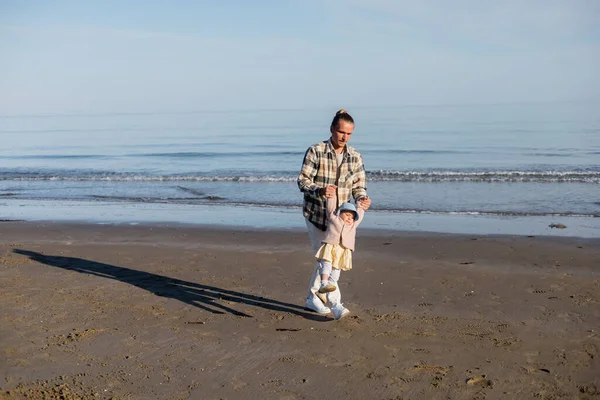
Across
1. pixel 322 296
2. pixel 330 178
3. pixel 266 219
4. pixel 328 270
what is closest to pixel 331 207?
pixel 330 178

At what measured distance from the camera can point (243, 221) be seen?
11.9 metres

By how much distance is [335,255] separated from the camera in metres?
5.39

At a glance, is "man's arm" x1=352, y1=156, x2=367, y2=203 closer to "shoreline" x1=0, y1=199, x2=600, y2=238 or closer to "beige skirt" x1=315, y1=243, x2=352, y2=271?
"beige skirt" x1=315, y1=243, x2=352, y2=271

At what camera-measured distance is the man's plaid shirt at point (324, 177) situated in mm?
5277

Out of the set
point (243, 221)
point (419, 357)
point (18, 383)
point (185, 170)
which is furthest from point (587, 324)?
point (185, 170)

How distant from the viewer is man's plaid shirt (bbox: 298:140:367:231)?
5277 mm

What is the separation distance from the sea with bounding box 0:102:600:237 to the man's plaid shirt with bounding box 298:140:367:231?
5.47 metres

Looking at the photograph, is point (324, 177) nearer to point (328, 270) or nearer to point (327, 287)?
point (328, 270)

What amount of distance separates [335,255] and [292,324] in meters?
0.72

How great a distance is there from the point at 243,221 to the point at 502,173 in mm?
10581

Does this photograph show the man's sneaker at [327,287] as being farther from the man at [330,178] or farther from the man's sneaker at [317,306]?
the man's sneaker at [317,306]

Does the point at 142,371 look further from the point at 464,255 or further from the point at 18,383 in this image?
the point at 464,255

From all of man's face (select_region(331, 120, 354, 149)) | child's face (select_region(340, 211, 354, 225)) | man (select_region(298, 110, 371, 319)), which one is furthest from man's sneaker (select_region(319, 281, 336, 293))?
man's face (select_region(331, 120, 354, 149))

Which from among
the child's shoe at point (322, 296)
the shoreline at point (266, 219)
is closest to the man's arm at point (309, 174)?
the child's shoe at point (322, 296)
